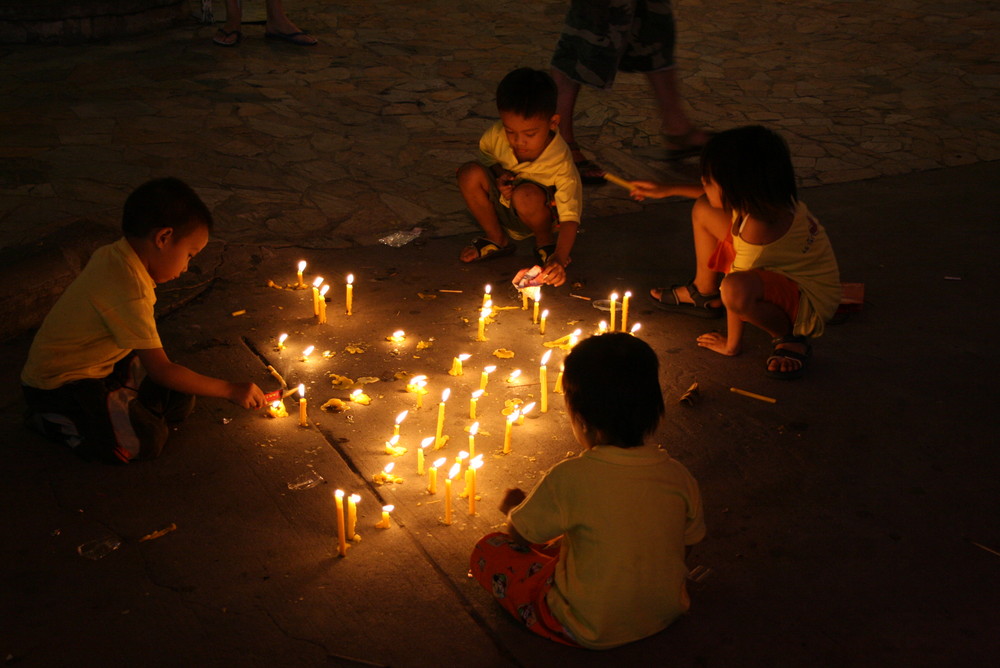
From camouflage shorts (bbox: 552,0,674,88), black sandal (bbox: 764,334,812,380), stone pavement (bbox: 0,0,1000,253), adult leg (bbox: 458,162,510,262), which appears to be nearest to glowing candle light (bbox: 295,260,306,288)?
stone pavement (bbox: 0,0,1000,253)

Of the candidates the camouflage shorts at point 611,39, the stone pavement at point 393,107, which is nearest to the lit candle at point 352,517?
the stone pavement at point 393,107

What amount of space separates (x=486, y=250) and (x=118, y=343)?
240 cm

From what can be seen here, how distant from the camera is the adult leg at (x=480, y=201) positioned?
5027 millimetres

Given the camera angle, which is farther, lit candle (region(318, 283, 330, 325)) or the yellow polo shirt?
lit candle (region(318, 283, 330, 325))

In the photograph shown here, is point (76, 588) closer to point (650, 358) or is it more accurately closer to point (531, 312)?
point (650, 358)

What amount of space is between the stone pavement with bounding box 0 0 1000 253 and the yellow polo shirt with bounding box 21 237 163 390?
191 cm

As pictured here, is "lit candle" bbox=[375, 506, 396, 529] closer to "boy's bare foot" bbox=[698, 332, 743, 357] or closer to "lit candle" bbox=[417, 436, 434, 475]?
"lit candle" bbox=[417, 436, 434, 475]

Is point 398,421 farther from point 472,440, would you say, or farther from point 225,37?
point 225,37

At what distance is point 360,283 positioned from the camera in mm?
4922

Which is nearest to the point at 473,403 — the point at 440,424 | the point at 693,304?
the point at 440,424

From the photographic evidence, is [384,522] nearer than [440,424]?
Yes

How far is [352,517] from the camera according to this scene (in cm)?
301

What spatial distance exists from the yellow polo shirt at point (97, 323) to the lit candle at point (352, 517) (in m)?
0.95

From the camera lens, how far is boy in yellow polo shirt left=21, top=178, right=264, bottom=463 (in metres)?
3.25
